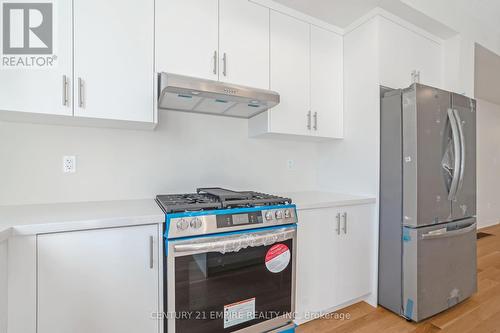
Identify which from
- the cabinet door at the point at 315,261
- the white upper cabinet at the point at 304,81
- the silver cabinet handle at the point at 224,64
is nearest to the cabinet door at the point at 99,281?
the cabinet door at the point at 315,261

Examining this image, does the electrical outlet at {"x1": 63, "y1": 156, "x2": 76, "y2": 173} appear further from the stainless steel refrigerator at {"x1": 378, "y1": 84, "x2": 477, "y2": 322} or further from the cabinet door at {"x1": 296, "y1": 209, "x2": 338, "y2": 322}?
the stainless steel refrigerator at {"x1": 378, "y1": 84, "x2": 477, "y2": 322}

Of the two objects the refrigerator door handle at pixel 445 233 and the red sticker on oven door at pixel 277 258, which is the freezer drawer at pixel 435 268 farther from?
the red sticker on oven door at pixel 277 258

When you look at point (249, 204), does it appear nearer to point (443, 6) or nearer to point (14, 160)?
point (14, 160)

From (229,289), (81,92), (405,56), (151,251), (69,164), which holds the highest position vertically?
(405,56)

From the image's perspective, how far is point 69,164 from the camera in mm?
1674

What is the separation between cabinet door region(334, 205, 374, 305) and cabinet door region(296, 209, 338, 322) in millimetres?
74

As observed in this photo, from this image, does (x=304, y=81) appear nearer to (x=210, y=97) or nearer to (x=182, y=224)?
(x=210, y=97)

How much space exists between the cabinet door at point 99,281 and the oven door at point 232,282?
0.13 metres

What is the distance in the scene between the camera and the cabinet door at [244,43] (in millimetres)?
1841

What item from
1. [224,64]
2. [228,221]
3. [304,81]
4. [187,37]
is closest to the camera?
[228,221]

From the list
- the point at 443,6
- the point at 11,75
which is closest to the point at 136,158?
the point at 11,75

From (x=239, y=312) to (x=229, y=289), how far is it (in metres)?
0.16

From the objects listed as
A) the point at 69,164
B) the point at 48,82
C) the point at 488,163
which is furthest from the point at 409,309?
the point at 488,163

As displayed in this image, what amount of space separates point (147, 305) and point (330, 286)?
1358 mm
